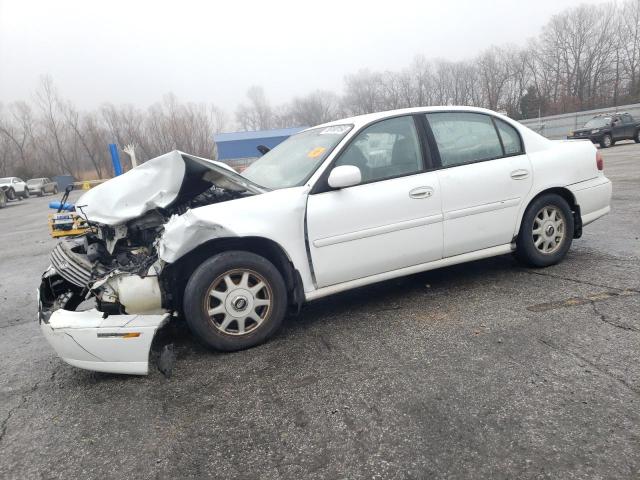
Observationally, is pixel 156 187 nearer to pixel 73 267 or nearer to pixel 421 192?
pixel 73 267

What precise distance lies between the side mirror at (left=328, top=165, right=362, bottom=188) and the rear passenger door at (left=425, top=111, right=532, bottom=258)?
82cm

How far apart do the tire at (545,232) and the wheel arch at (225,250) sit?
2.22 meters

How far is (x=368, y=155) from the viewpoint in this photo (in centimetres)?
376

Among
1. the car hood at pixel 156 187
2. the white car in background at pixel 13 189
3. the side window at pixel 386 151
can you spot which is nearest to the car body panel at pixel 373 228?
the side window at pixel 386 151

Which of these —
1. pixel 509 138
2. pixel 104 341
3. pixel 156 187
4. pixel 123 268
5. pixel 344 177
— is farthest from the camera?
pixel 509 138

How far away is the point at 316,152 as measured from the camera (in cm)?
382

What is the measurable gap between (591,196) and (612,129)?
73.4 feet

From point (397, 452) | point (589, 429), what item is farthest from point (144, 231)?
point (589, 429)

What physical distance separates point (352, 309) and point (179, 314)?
4.66 feet

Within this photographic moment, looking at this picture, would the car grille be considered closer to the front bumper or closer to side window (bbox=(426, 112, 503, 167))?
the front bumper

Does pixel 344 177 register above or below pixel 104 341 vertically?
above

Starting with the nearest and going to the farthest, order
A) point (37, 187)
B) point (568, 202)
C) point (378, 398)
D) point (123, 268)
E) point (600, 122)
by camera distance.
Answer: point (378, 398) < point (123, 268) < point (568, 202) < point (600, 122) < point (37, 187)

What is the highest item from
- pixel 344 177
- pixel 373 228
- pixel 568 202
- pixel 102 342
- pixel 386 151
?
pixel 386 151

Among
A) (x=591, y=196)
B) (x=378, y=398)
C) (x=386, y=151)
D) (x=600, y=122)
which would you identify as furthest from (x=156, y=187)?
(x=600, y=122)
